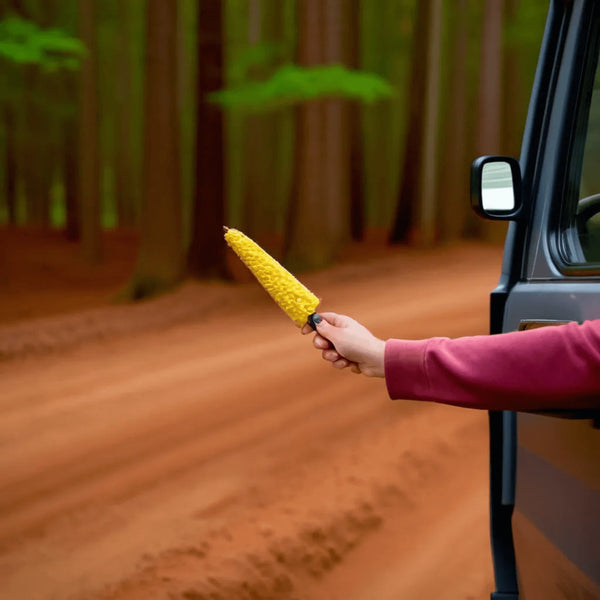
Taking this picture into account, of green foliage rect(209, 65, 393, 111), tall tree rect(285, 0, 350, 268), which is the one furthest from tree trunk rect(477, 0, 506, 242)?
green foliage rect(209, 65, 393, 111)

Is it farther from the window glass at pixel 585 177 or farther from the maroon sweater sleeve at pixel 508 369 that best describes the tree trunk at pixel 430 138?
the maroon sweater sleeve at pixel 508 369

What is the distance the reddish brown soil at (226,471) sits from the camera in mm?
4004

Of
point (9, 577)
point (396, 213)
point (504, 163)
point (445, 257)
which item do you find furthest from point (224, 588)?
point (396, 213)

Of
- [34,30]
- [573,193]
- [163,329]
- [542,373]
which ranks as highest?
[34,30]

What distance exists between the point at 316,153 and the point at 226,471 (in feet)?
32.9

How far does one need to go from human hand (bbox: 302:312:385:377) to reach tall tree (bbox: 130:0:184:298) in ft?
37.1

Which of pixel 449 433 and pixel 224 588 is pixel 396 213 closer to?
pixel 449 433

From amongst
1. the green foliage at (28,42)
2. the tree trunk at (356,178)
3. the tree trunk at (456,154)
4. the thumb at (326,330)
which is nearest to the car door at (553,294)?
the thumb at (326,330)

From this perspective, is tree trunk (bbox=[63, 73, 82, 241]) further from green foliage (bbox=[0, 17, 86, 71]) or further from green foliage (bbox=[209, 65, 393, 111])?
green foliage (bbox=[209, 65, 393, 111])

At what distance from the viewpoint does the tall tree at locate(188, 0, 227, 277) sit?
13.8m

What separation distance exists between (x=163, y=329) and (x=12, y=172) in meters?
20.8

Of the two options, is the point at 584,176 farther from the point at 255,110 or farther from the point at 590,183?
the point at 255,110

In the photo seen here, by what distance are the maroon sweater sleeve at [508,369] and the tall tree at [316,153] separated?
1258 cm

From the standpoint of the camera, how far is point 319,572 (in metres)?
4.09
